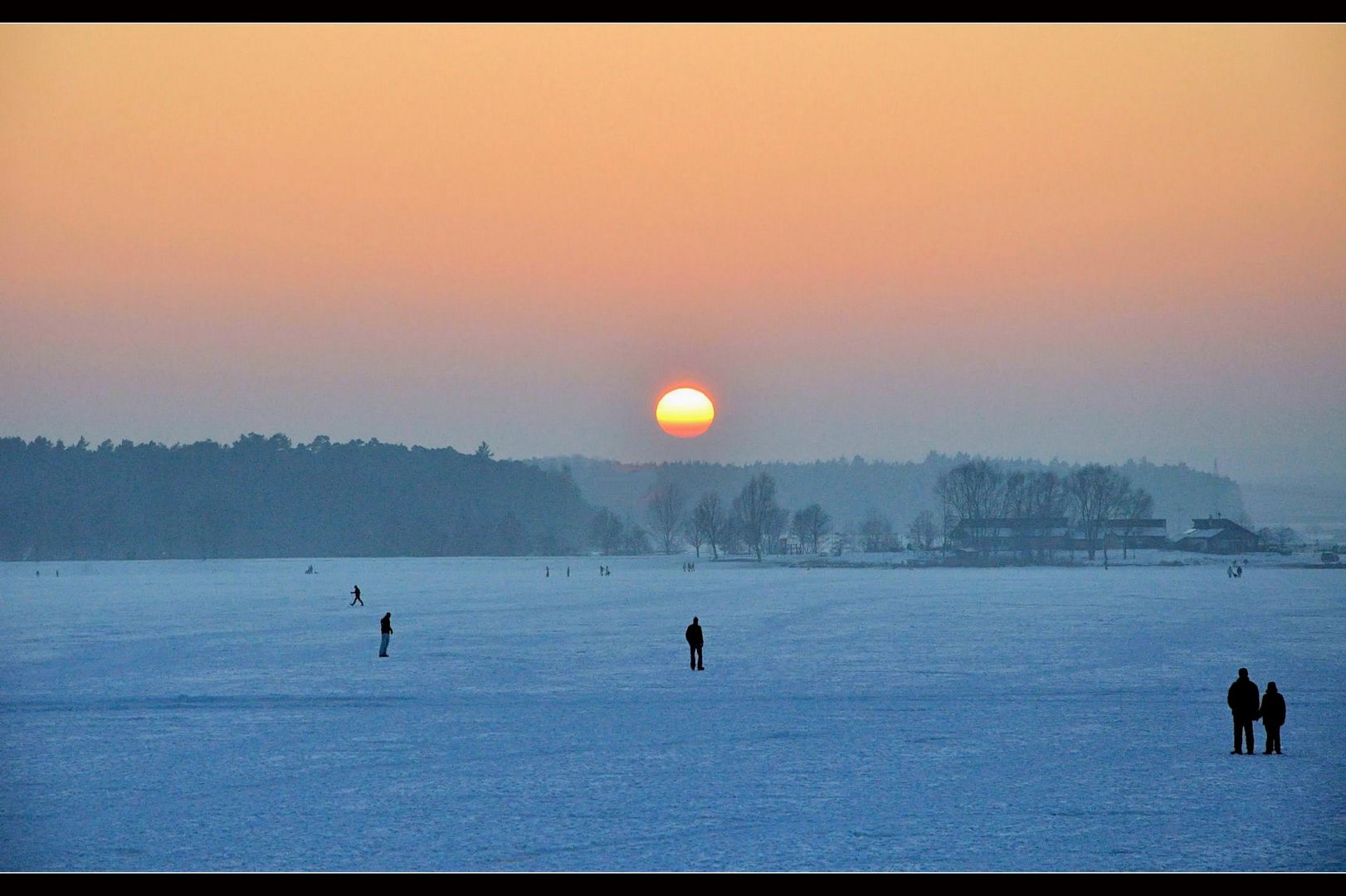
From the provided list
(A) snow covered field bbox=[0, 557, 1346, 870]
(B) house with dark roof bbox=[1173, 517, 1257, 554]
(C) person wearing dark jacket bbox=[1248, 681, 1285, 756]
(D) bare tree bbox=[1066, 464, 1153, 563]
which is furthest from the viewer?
(D) bare tree bbox=[1066, 464, 1153, 563]

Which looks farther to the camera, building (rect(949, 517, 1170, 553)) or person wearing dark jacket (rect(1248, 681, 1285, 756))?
building (rect(949, 517, 1170, 553))

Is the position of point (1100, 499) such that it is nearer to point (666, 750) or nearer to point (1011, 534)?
point (1011, 534)

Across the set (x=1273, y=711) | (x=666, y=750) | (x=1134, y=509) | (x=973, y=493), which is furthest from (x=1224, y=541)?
(x=666, y=750)

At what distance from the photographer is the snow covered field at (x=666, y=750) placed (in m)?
11.8

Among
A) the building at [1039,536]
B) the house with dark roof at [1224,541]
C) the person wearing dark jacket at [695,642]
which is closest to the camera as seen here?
the person wearing dark jacket at [695,642]

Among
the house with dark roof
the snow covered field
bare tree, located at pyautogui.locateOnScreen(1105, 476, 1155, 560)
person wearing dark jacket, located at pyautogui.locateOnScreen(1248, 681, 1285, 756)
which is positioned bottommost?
the snow covered field

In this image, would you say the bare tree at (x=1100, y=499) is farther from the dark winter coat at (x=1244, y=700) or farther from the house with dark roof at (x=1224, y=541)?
the dark winter coat at (x=1244, y=700)

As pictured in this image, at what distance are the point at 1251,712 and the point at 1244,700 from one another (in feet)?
0.69

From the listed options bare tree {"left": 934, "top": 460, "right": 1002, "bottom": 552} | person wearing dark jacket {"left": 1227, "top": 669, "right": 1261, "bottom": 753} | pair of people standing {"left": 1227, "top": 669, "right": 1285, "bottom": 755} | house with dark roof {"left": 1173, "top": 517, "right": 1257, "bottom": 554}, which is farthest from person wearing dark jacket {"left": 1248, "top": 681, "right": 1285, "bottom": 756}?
bare tree {"left": 934, "top": 460, "right": 1002, "bottom": 552}

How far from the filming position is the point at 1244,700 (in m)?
16.8

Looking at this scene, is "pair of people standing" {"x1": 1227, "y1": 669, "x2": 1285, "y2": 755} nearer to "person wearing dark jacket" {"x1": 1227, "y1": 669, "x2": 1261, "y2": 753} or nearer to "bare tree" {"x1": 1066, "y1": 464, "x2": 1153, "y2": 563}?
"person wearing dark jacket" {"x1": 1227, "y1": 669, "x2": 1261, "y2": 753}

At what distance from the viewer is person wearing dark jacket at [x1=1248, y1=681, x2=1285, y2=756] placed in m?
16.7

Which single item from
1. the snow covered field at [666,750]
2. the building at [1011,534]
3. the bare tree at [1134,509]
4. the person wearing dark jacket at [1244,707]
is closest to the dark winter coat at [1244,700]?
the person wearing dark jacket at [1244,707]

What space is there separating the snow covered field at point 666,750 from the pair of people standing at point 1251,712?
1.05ft
